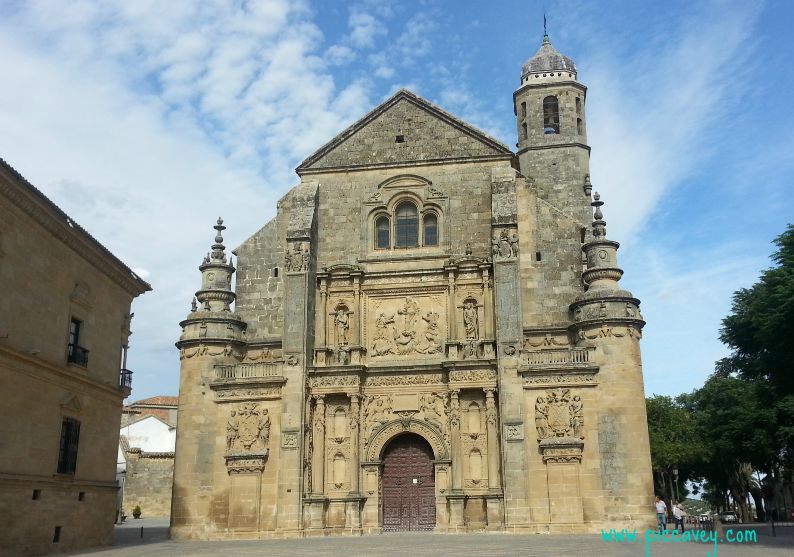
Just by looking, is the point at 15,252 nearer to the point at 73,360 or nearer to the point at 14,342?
the point at 14,342

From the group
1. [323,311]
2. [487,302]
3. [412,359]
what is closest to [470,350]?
[487,302]

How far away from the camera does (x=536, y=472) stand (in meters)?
23.9

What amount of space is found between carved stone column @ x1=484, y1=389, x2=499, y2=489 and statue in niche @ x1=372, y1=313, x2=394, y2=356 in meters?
3.79

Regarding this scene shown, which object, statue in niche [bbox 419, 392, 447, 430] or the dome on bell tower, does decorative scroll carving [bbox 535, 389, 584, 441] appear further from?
the dome on bell tower

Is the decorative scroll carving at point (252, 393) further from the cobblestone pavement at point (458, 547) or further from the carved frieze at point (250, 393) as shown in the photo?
the cobblestone pavement at point (458, 547)

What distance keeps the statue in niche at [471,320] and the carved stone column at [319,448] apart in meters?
5.39

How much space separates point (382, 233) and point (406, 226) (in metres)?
0.92

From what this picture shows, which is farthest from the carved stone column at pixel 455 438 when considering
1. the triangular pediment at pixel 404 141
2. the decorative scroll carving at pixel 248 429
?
the triangular pediment at pixel 404 141

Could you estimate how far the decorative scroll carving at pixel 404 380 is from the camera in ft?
86.0

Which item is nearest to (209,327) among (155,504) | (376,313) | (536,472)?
(376,313)

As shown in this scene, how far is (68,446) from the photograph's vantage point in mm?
20312

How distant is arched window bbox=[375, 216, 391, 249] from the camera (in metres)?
28.5

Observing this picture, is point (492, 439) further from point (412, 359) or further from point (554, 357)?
point (412, 359)

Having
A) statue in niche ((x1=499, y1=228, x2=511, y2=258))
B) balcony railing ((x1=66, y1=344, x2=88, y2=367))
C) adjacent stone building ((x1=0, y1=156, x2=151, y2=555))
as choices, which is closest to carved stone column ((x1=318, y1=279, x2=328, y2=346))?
statue in niche ((x1=499, y1=228, x2=511, y2=258))
